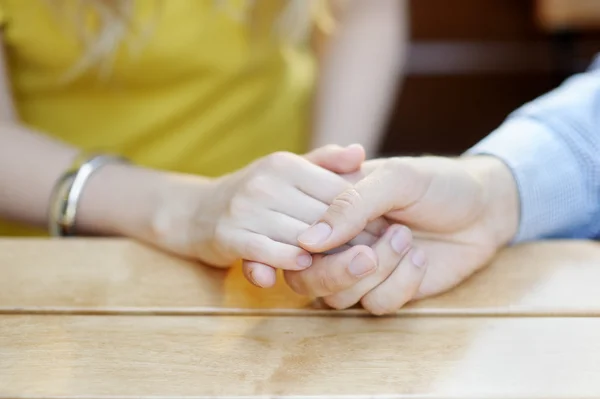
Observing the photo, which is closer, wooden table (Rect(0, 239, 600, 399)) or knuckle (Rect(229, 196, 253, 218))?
wooden table (Rect(0, 239, 600, 399))

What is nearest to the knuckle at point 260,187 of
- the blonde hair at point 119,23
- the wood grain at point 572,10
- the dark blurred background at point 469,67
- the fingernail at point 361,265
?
the fingernail at point 361,265

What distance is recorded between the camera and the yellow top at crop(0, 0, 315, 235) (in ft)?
2.90

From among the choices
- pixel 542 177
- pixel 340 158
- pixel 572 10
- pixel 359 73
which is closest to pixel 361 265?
pixel 340 158

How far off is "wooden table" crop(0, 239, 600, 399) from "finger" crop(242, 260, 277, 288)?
2 centimetres

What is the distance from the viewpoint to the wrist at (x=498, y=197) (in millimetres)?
594

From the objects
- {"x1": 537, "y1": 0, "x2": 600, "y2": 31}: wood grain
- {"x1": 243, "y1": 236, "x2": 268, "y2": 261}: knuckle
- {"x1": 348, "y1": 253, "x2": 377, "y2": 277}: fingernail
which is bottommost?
{"x1": 243, "y1": 236, "x2": 268, "y2": 261}: knuckle

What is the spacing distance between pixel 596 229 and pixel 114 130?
0.62 metres

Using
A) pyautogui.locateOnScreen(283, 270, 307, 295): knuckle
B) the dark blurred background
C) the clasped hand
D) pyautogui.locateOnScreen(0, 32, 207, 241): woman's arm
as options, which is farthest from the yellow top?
the dark blurred background

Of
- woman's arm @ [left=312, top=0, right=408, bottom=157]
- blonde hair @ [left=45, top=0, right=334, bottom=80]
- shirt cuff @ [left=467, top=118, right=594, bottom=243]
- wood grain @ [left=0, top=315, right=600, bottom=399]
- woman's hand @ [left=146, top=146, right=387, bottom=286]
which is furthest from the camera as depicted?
woman's arm @ [left=312, top=0, right=408, bottom=157]

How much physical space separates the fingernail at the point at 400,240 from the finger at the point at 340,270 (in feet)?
0.10

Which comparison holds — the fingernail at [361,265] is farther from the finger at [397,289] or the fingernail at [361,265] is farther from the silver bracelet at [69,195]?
the silver bracelet at [69,195]

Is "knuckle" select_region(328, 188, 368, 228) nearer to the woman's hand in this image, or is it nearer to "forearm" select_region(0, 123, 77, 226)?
the woman's hand

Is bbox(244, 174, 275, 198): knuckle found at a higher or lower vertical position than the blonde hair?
lower

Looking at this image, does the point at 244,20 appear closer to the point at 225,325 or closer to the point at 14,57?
the point at 14,57
